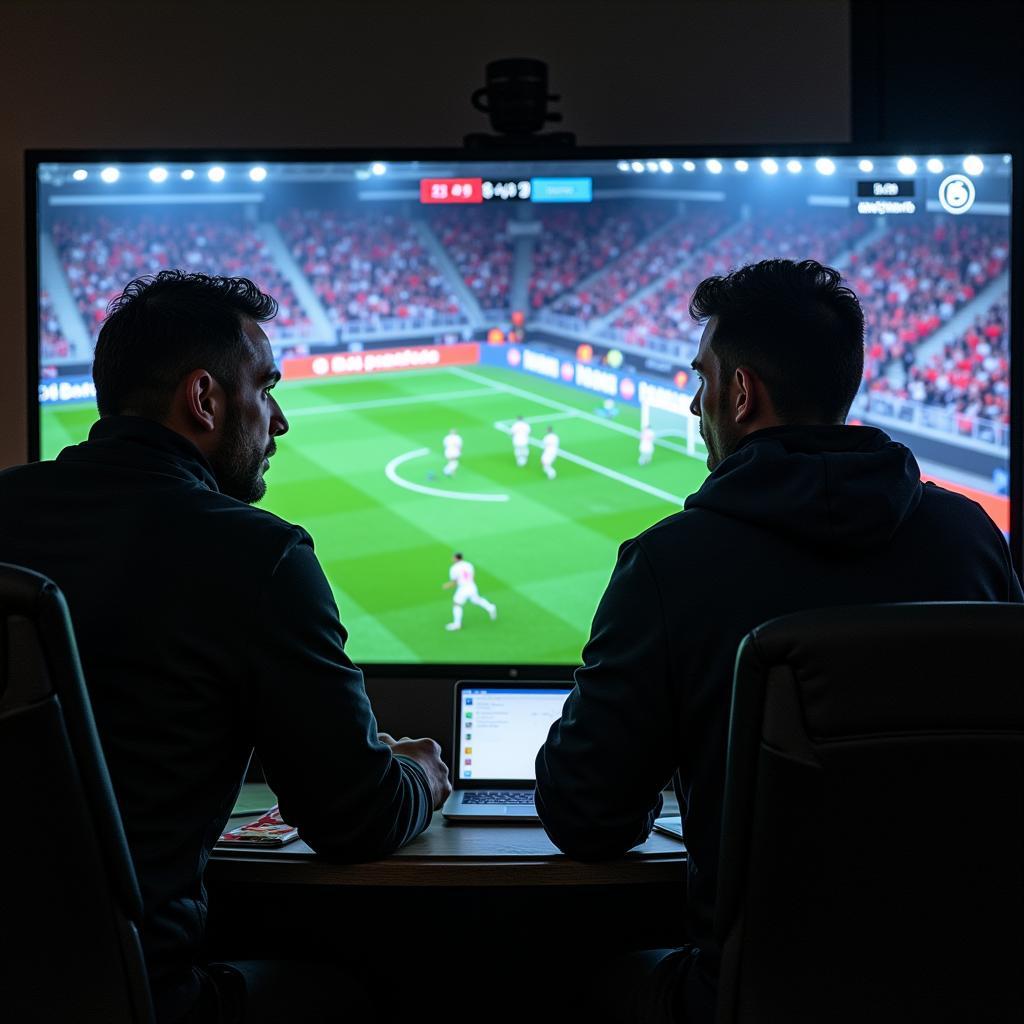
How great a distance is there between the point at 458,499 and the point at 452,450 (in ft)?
0.46

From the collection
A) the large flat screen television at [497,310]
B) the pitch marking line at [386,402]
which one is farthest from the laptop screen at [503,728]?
the pitch marking line at [386,402]

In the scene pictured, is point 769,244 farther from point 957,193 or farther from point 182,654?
point 182,654

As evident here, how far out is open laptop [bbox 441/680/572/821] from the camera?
244cm

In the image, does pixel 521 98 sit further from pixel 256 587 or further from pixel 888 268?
pixel 256 587

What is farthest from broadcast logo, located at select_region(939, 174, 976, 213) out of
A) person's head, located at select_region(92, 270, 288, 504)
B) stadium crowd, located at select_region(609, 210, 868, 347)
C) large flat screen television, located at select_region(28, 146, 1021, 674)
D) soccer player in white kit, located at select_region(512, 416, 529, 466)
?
person's head, located at select_region(92, 270, 288, 504)

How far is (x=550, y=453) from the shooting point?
311cm

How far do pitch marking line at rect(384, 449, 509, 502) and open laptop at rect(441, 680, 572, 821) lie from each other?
60 centimetres

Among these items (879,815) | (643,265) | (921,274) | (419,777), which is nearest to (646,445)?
(643,265)

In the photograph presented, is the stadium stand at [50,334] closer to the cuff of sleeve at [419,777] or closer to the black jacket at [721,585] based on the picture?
the cuff of sleeve at [419,777]

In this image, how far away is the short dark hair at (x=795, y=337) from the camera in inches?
71.7

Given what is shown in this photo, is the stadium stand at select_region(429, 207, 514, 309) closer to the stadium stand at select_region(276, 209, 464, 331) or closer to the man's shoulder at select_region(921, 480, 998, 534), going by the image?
the stadium stand at select_region(276, 209, 464, 331)

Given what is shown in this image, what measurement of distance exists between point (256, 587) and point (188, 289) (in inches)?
23.1

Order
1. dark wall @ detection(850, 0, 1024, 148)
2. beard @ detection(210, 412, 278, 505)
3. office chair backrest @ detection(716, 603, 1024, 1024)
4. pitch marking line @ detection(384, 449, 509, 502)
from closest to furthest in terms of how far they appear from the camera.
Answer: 1. office chair backrest @ detection(716, 603, 1024, 1024)
2. beard @ detection(210, 412, 278, 505)
3. pitch marking line @ detection(384, 449, 509, 502)
4. dark wall @ detection(850, 0, 1024, 148)

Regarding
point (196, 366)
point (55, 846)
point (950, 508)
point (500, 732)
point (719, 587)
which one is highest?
point (196, 366)
